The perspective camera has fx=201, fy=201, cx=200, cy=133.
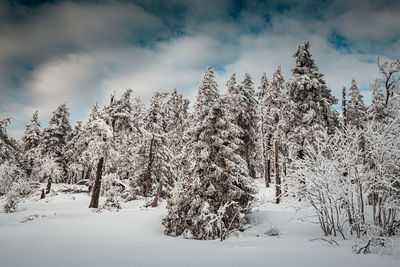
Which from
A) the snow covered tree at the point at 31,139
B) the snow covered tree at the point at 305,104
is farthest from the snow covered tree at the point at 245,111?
the snow covered tree at the point at 31,139

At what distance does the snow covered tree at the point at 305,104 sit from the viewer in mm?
16953

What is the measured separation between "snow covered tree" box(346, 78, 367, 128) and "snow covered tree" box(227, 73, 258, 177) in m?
14.0

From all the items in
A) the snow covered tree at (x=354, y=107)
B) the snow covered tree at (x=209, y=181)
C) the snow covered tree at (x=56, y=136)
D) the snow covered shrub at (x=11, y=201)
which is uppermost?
the snow covered tree at (x=354, y=107)

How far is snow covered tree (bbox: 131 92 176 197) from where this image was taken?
78.0 ft

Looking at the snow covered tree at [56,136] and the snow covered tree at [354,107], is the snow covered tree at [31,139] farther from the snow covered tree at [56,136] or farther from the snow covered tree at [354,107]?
the snow covered tree at [354,107]

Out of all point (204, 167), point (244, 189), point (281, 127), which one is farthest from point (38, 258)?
point (281, 127)

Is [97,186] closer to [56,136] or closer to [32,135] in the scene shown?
[56,136]

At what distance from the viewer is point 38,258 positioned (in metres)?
5.25

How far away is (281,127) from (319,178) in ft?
40.2

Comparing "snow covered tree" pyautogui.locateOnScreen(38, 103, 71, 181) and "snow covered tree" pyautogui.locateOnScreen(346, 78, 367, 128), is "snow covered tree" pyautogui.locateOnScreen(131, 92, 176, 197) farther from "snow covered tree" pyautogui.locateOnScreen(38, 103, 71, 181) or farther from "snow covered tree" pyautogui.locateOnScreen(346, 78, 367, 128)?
"snow covered tree" pyautogui.locateOnScreen(346, 78, 367, 128)

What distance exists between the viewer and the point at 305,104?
56.5 ft

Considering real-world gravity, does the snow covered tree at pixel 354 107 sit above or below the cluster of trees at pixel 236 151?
above

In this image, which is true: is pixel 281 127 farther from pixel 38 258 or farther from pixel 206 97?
pixel 38 258

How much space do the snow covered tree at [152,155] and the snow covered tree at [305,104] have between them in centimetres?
1408
